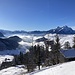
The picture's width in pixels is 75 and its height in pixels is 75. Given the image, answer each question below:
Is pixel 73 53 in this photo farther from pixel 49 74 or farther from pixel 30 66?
pixel 49 74

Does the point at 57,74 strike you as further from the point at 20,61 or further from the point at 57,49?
the point at 20,61

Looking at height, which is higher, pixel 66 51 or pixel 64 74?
pixel 66 51

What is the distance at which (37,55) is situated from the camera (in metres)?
54.2

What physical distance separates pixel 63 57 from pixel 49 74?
131 feet

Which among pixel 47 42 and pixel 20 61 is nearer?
pixel 47 42

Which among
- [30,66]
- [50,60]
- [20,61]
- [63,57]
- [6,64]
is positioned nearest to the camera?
[30,66]

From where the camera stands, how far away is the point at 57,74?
2202 cm

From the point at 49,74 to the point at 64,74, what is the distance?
2786mm

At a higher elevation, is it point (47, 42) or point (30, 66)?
point (47, 42)

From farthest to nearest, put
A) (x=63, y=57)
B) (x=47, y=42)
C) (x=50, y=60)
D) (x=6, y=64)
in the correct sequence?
(x=6, y=64)
(x=47, y=42)
(x=63, y=57)
(x=50, y=60)

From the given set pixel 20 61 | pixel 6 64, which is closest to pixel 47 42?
pixel 20 61

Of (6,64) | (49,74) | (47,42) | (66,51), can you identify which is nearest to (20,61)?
(6,64)

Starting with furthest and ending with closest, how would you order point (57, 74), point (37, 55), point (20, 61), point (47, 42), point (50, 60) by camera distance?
1. point (20, 61)
2. point (47, 42)
3. point (50, 60)
4. point (37, 55)
5. point (57, 74)

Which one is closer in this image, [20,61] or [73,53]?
[73,53]
